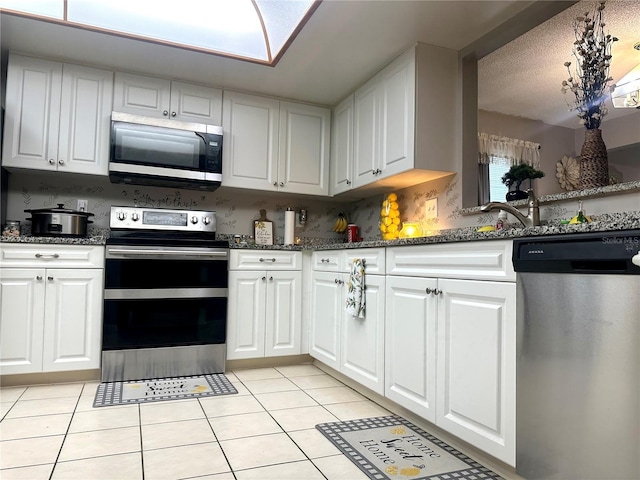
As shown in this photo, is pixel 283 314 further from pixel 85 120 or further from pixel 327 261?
pixel 85 120

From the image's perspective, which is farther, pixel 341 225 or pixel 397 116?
pixel 341 225

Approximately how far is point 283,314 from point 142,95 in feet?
6.10

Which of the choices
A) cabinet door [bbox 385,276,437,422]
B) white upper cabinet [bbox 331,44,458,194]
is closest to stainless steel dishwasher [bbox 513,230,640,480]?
cabinet door [bbox 385,276,437,422]

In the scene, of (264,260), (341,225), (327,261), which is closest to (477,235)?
(327,261)

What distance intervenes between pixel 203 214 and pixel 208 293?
2.09 ft

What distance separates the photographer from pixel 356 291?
2.48 meters

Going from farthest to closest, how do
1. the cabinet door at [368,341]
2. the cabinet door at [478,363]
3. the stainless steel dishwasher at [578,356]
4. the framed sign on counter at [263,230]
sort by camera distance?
the framed sign on counter at [263,230], the cabinet door at [368,341], the cabinet door at [478,363], the stainless steel dishwasher at [578,356]

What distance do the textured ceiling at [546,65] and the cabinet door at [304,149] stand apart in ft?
4.28

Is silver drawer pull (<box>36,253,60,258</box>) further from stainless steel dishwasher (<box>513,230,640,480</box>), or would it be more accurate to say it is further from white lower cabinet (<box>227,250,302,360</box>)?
stainless steel dishwasher (<box>513,230,640,480</box>)

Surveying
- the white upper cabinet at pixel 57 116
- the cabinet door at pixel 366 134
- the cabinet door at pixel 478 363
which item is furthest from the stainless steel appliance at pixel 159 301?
the cabinet door at pixel 478 363

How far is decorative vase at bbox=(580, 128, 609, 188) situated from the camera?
1980 millimetres

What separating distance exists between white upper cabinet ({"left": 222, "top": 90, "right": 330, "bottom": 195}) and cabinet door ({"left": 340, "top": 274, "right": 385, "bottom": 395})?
1.36 m

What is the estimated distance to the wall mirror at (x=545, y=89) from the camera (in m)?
2.03

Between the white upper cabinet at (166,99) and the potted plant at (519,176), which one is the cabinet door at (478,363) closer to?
the potted plant at (519,176)
